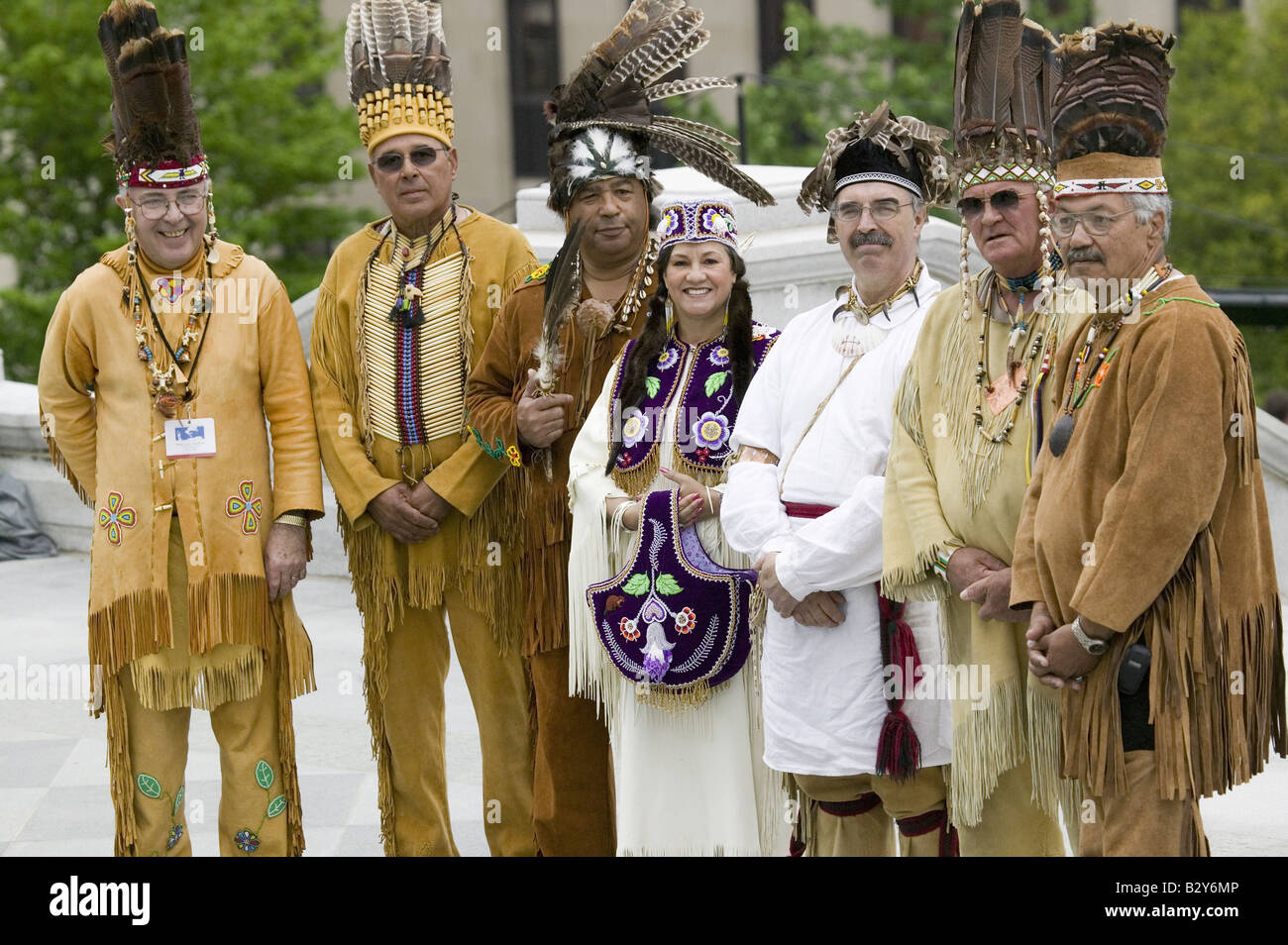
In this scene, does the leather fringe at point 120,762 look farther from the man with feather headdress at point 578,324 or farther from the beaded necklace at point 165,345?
the man with feather headdress at point 578,324

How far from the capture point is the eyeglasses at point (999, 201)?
4.09 meters

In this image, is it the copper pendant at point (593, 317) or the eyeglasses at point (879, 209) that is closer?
the eyeglasses at point (879, 209)

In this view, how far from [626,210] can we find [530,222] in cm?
355

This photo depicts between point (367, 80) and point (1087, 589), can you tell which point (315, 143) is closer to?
point (367, 80)

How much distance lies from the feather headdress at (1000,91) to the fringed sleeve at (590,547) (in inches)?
44.3

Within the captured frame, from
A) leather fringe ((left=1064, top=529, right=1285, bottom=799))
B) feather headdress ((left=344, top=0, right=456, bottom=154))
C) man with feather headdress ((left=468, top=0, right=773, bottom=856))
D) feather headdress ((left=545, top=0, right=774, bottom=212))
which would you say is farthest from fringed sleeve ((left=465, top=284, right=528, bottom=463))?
leather fringe ((left=1064, top=529, right=1285, bottom=799))

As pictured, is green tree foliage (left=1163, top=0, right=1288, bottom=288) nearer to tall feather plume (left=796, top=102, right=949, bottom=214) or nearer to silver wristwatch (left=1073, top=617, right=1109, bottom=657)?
tall feather plume (left=796, top=102, right=949, bottom=214)

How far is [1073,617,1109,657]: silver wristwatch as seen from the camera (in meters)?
3.71

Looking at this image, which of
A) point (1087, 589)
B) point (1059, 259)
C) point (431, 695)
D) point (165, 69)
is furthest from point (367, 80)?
point (1087, 589)

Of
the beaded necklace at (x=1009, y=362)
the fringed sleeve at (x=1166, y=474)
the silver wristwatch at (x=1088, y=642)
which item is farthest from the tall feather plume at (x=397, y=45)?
the silver wristwatch at (x=1088, y=642)

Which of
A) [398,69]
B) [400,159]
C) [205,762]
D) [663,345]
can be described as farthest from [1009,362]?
[205,762]

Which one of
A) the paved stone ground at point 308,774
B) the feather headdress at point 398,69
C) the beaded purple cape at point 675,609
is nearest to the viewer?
the beaded purple cape at point 675,609

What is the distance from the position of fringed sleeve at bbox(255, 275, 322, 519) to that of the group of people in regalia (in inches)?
0.6

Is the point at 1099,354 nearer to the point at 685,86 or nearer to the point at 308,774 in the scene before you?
the point at 685,86
